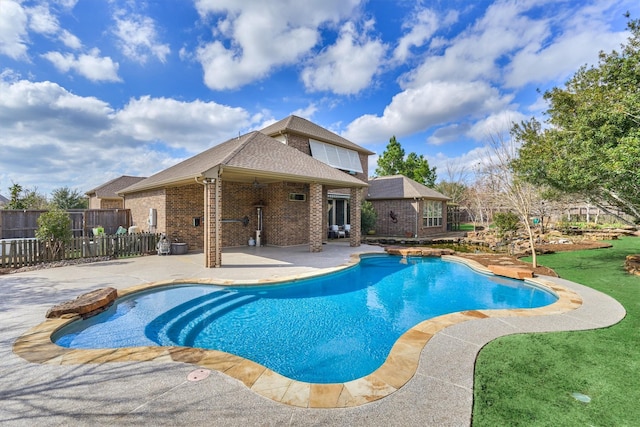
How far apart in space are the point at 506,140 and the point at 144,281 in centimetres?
1450

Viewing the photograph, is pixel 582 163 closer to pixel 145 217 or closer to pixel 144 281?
pixel 144 281

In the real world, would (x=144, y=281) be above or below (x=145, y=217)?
below

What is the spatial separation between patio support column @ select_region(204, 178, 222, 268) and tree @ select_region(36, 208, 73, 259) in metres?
5.49

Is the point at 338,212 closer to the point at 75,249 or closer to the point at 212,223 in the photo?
the point at 212,223

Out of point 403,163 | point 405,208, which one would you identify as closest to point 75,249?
point 405,208

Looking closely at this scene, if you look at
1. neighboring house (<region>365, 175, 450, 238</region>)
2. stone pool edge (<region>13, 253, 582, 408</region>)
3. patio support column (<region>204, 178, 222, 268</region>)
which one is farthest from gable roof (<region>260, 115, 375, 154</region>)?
stone pool edge (<region>13, 253, 582, 408</region>)

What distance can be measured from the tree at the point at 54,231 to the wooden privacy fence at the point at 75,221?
4017 mm

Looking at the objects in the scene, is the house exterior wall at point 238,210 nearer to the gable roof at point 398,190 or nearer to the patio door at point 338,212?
the patio door at point 338,212

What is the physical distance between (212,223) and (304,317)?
16.8 ft

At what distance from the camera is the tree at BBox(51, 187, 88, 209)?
29109 mm

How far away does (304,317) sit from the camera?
5781 mm

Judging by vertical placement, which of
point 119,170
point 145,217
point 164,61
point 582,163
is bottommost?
point 145,217

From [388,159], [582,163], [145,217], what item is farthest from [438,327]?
[388,159]

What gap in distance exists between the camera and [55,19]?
9.72m
